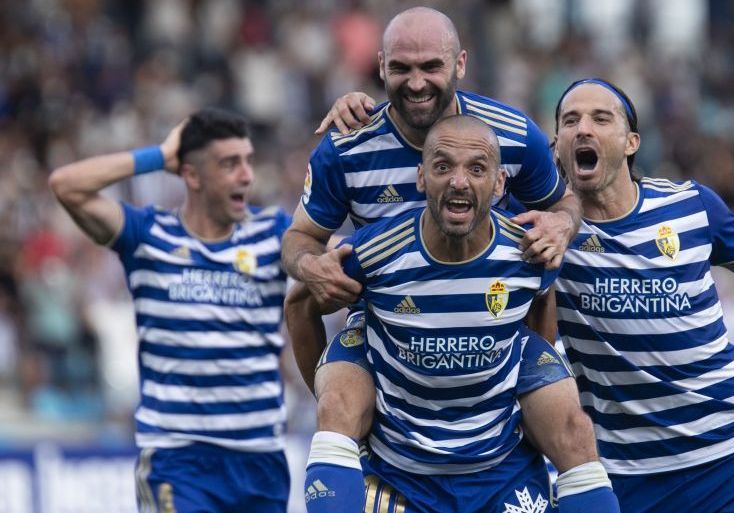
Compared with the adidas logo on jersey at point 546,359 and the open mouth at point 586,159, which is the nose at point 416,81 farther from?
the adidas logo on jersey at point 546,359

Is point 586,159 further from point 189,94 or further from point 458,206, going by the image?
point 189,94

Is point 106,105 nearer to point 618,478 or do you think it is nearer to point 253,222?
point 253,222

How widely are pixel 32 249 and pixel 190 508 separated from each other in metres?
6.75

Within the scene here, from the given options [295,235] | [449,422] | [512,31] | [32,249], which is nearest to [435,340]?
[449,422]

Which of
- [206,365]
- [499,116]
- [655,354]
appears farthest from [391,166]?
[206,365]

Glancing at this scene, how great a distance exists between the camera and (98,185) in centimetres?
878

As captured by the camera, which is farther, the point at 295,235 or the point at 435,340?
the point at 295,235

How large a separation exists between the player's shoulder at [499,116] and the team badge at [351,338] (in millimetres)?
1094

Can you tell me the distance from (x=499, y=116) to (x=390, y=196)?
1.99 ft

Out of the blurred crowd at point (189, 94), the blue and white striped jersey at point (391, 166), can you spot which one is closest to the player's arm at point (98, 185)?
the blue and white striped jersey at point (391, 166)

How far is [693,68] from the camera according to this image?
21.1 meters

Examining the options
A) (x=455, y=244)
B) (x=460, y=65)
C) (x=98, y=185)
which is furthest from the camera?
(x=98, y=185)

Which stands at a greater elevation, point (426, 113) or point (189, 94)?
point (189, 94)

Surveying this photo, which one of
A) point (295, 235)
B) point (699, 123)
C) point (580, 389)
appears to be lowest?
point (580, 389)
